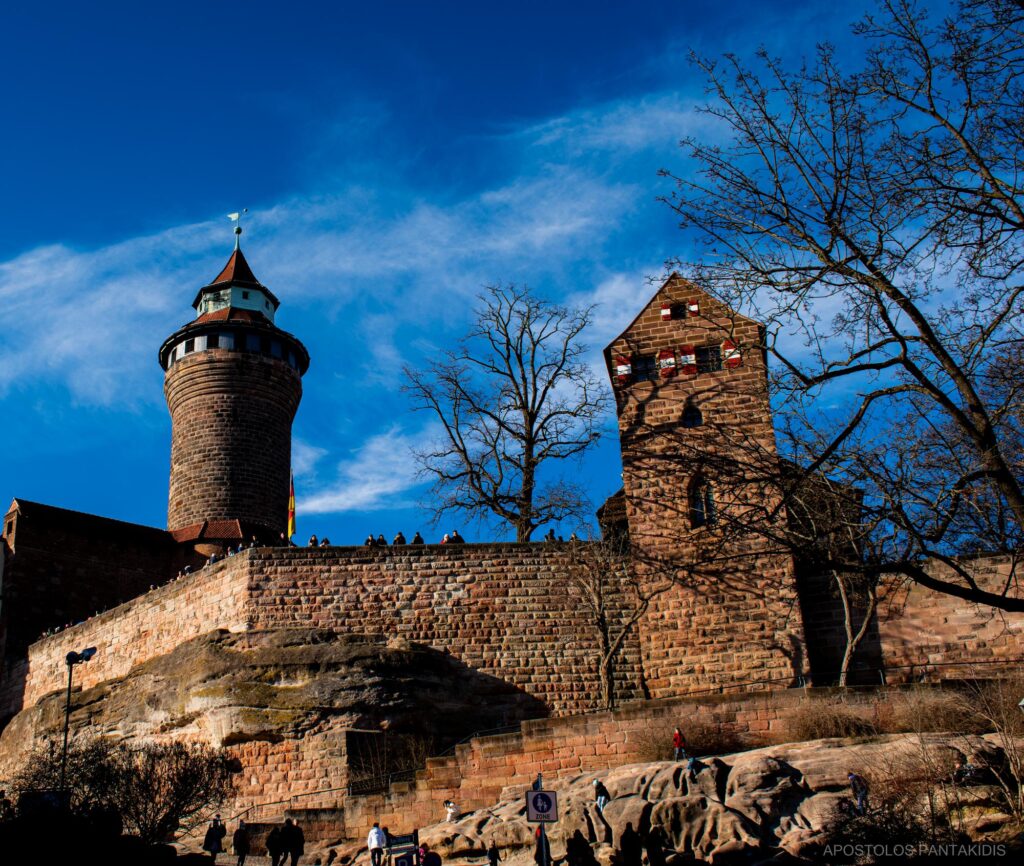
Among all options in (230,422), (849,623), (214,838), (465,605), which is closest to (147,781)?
(214,838)

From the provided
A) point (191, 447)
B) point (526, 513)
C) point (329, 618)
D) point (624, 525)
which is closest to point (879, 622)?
point (624, 525)

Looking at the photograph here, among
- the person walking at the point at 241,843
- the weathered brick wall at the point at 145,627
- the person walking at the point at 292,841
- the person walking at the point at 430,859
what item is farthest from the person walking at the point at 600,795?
the weathered brick wall at the point at 145,627

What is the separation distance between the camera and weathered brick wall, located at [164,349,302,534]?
3791 cm

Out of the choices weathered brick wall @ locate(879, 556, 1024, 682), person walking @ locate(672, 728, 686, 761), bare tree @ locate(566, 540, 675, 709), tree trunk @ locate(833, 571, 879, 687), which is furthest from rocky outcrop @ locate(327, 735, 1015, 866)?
bare tree @ locate(566, 540, 675, 709)

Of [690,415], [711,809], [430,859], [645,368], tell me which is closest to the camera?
[430,859]

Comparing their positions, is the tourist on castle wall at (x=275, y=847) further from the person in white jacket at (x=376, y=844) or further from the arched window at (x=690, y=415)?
the arched window at (x=690, y=415)

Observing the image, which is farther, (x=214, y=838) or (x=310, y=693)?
(x=310, y=693)

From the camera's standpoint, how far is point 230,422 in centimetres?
3875

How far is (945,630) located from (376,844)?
432 inches

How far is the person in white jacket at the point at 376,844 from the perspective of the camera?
1731cm

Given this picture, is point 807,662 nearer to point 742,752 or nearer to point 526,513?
point 742,752

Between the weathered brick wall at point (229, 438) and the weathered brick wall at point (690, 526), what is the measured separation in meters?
17.1

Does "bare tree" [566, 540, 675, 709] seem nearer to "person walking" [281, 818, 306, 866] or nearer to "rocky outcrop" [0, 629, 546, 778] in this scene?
"rocky outcrop" [0, 629, 546, 778]

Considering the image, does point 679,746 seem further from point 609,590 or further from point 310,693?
point 310,693
